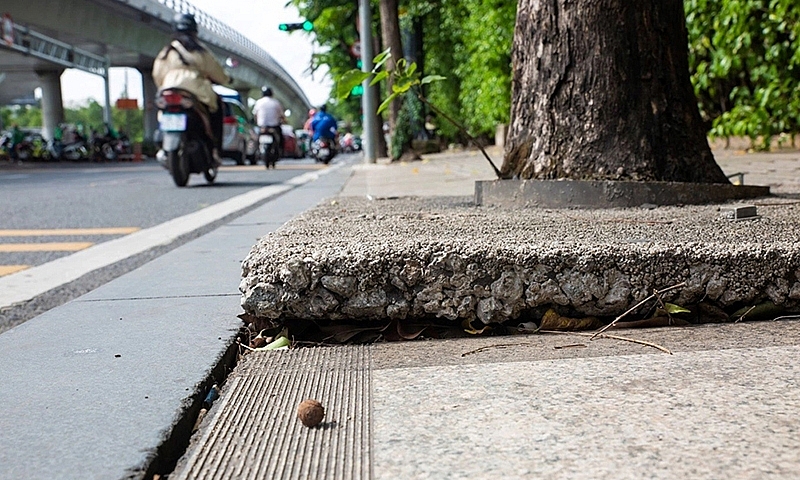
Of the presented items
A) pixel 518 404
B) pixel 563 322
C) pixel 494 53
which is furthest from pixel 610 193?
pixel 494 53

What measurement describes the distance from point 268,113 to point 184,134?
7.09 m

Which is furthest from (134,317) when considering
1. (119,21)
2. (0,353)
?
(119,21)

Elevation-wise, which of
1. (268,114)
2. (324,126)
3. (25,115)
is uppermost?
(25,115)

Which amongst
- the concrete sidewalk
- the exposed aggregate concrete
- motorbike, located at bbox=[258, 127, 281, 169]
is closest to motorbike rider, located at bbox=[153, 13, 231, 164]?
motorbike, located at bbox=[258, 127, 281, 169]

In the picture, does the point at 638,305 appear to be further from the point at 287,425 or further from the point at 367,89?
the point at 367,89

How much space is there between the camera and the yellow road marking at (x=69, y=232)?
5852mm

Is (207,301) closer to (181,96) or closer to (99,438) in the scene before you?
(99,438)

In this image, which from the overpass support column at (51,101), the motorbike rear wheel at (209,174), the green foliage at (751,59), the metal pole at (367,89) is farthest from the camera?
the overpass support column at (51,101)

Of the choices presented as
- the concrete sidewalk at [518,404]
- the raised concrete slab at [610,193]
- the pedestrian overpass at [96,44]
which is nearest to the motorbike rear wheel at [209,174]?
the raised concrete slab at [610,193]

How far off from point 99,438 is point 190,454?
0.15 m

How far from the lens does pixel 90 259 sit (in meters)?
4.39

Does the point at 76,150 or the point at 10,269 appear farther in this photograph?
the point at 76,150

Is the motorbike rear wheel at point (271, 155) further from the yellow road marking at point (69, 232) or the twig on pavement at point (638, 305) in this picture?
the twig on pavement at point (638, 305)

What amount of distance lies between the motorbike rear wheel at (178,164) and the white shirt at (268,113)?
6.86m
